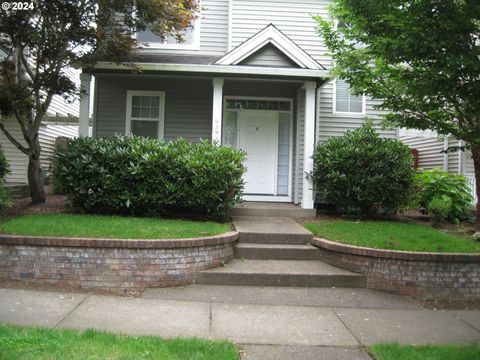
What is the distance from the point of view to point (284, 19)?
11.5 metres

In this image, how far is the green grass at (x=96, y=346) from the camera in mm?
3689

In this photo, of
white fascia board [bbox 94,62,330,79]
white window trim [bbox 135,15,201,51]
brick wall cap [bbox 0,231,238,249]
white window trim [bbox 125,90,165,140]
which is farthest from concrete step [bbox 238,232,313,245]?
white window trim [bbox 135,15,201,51]

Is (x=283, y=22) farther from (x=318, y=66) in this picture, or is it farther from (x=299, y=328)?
(x=299, y=328)

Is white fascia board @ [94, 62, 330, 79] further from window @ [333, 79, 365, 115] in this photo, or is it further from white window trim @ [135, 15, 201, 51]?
window @ [333, 79, 365, 115]

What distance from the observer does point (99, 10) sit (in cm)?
857

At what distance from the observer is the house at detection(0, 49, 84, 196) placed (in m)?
12.3

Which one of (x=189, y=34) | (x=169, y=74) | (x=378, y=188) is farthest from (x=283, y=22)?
(x=378, y=188)

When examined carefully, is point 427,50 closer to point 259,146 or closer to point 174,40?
point 259,146

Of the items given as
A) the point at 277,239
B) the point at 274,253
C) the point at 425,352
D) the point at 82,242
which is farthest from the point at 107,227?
the point at 425,352

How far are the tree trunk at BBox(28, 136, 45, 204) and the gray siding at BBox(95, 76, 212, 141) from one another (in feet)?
7.82

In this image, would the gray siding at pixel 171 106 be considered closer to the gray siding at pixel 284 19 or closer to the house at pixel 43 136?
the house at pixel 43 136

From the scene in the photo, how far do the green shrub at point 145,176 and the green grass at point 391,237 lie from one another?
78.3 inches

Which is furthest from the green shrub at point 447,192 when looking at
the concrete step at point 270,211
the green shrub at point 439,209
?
the concrete step at point 270,211

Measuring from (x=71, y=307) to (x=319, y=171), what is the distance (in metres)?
6.02
